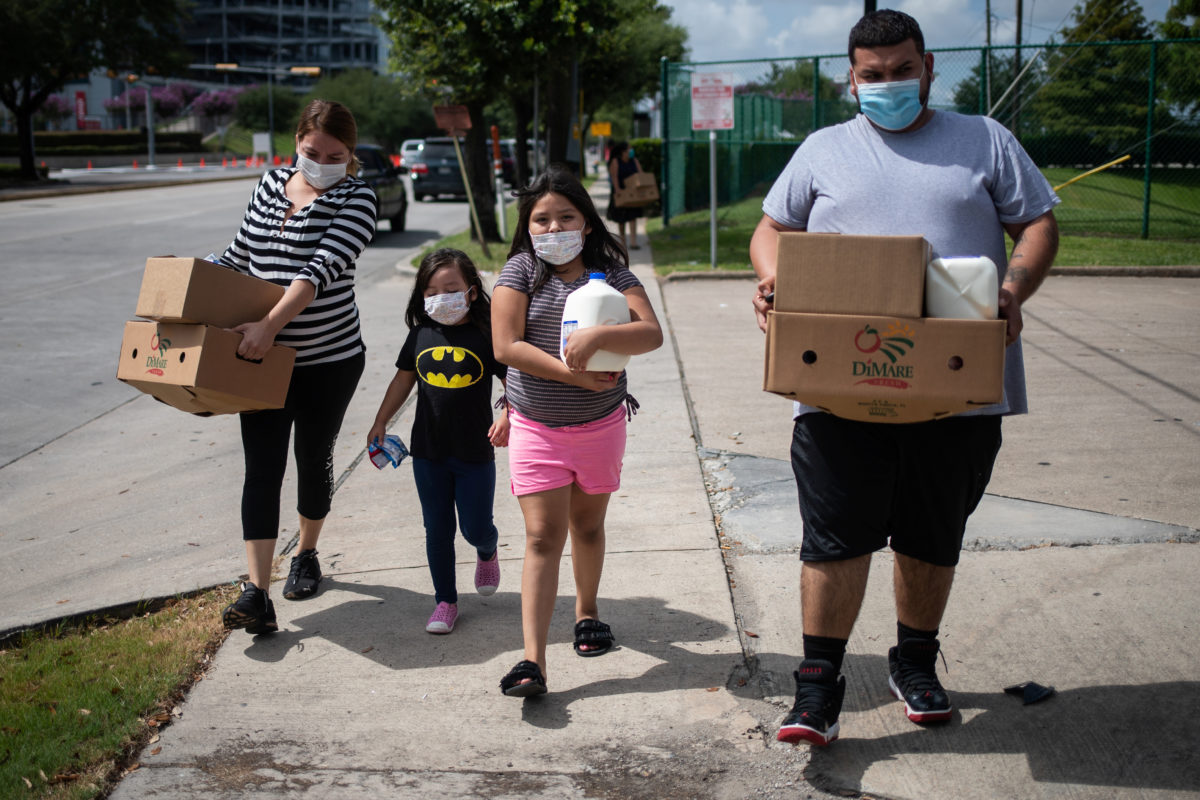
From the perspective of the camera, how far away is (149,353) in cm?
369

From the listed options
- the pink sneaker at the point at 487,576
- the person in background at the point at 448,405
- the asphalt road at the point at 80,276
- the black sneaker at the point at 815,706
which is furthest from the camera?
the asphalt road at the point at 80,276

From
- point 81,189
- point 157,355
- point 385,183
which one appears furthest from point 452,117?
point 81,189

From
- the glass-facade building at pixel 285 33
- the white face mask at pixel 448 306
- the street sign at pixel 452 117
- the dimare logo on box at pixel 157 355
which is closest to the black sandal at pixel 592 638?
the white face mask at pixel 448 306

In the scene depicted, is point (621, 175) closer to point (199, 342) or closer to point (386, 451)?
point (386, 451)

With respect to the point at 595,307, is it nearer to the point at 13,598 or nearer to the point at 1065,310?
the point at 13,598

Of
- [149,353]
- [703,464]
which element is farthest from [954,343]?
[703,464]

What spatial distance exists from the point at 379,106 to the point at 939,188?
79915 mm

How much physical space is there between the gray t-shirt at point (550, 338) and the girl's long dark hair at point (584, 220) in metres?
0.04

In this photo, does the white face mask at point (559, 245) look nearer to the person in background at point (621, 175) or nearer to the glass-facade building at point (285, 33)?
the person in background at point (621, 175)

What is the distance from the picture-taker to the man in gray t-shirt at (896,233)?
2.96 m

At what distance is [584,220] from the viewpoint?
339 cm

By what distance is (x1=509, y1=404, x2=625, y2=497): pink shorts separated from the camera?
3348 millimetres

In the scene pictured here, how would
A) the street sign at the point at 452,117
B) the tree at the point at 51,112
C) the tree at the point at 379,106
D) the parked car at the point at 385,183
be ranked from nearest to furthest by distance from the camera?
1. the street sign at the point at 452,117
2. the parked car at the point at 385,183
3. the tree at the point at 51,112
4. the tree at the point at 379,106

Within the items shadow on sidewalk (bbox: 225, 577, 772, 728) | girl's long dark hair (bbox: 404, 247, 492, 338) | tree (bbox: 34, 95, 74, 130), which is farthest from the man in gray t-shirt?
tree (bbox: 34, 95, 74, 130)
